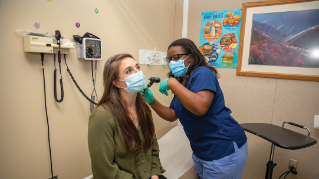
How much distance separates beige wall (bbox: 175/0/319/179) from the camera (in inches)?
71.7

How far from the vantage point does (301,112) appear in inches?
72.6

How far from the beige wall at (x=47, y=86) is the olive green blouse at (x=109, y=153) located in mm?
562

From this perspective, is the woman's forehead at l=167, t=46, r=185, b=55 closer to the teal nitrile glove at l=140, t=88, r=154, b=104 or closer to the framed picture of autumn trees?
the teal nitrile glove at l=140, t=88, r=154, b=104

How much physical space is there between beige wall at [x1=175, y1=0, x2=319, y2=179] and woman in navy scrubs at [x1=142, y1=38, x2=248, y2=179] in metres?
0.94

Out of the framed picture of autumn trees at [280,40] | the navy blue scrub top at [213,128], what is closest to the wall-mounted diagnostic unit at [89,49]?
the navy blue scrub top at [213,128]

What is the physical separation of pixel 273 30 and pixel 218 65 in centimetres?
65

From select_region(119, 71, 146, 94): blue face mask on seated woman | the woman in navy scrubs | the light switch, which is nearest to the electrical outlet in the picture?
the light switch

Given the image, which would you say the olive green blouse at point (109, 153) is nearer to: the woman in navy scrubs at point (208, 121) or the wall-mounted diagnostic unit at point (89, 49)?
the woman in navy scrubs at point (208, 121)

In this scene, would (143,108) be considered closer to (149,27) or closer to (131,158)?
(131,158)

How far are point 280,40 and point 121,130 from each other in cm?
182

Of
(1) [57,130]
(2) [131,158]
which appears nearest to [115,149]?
(2) [131,158]

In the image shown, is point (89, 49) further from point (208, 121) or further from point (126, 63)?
point (208, 121)

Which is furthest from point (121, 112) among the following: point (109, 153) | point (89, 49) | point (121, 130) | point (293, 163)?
point (293, 163)

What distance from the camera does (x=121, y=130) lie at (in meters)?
1.03
